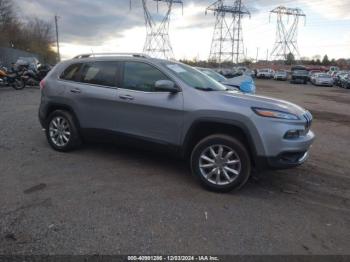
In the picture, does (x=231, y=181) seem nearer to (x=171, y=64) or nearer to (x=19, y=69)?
(x=171, y=64)

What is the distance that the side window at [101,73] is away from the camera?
19.9 feet

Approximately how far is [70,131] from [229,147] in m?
2.94

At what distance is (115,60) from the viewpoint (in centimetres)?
611

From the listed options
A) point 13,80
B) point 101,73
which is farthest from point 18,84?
point 101,73

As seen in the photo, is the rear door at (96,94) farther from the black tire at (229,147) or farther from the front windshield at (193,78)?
the black tire at (229,147)

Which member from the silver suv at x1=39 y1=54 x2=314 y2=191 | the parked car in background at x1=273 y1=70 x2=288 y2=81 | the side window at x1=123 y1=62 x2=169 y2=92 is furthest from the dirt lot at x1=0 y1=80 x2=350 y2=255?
the parked car in background at x1=273 y1=70 x2=288 y2=81

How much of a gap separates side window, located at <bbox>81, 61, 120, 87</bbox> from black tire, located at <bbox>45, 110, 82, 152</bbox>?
69cm

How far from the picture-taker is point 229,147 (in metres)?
4.92

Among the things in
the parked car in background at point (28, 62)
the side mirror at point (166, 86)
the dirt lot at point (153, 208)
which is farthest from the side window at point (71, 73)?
the parked car in background at point (28, 62)

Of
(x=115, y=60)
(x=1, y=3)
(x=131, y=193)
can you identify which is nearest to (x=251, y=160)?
(x=131, y=193)

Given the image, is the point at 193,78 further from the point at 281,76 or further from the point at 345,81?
the point at 281,76

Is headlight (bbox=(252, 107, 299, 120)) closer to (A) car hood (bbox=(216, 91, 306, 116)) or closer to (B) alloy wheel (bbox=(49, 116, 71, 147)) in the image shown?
(A) car hood (bbox=(216, 91, 306, 116))

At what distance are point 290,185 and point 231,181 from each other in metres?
1.08

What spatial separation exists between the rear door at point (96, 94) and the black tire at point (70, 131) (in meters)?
0.17
